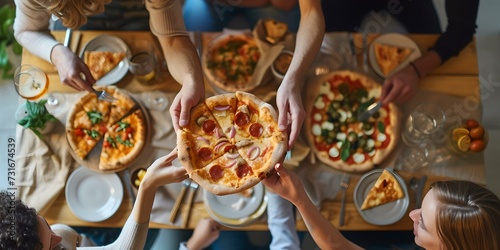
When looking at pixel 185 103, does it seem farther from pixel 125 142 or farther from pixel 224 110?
pixel 125 142

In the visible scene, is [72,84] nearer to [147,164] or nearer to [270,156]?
[147,164]

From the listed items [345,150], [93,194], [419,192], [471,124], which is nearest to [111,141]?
[93,194]

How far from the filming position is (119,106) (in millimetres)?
1324

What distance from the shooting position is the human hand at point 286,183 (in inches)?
39.8

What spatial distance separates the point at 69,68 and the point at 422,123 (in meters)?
1.01

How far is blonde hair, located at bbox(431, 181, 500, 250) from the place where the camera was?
89 centimetres

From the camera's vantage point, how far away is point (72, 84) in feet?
4.17

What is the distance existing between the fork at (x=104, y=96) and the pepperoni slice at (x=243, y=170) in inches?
20.0

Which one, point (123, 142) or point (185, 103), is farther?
point (123, 142)

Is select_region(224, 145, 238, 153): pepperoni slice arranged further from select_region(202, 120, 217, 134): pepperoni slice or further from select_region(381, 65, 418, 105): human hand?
select_region(381, 65, 418, 105): human hand

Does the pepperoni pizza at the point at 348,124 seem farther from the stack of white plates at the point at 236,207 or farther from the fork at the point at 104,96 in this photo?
the fork at the point at 104,96

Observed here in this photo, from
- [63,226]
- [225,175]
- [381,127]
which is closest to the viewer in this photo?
[225,175]

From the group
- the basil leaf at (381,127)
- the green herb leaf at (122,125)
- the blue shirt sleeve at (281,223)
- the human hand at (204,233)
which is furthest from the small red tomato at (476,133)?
the green herb leaf at (122,125)

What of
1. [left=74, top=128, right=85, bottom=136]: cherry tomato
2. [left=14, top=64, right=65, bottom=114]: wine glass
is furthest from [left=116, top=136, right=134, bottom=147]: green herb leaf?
[left=14, top=64, right=65, bottom=114]: wine glass
